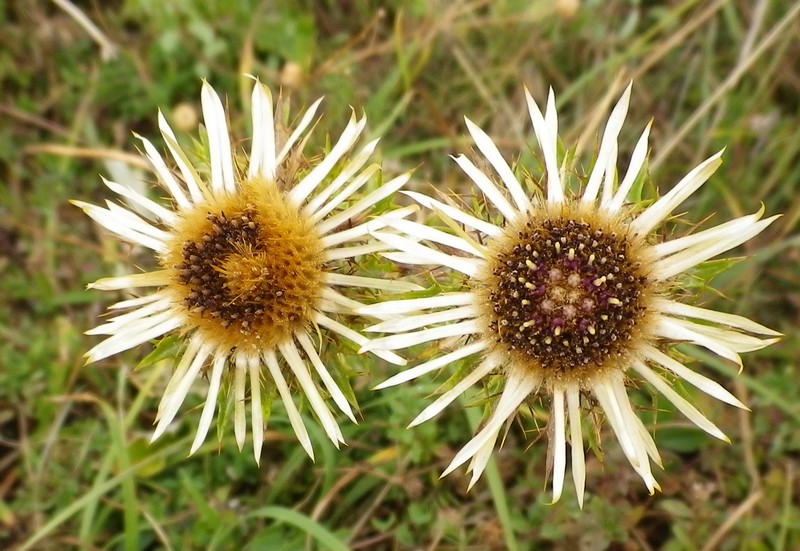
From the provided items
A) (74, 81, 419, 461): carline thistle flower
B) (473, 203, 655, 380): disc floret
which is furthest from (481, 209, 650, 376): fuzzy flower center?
(74, 81, 419, 461): carline thistle flower

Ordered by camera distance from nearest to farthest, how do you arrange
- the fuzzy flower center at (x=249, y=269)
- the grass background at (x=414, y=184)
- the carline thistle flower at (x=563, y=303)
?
the carline thistle flower at (x=563, y=303)
the fuzzy flower center at (x=249, y=269)
the grass background at (x=414, y=184)

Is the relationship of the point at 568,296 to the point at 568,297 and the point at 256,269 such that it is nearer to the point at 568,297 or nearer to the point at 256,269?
the point at 568,297

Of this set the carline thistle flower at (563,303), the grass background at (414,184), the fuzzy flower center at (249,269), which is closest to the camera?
the carline thistle flower at (563,303)

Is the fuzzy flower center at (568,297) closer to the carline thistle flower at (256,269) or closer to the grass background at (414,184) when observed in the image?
the carline thistle flower at (256,269)

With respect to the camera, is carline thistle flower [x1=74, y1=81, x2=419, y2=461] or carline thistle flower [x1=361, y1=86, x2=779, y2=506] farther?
carline thistle flower [x1=74, y1=81, x2=419, y2=461]

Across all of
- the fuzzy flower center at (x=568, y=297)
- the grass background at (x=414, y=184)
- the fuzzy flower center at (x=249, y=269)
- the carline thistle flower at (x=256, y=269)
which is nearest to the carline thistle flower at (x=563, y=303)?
the fuzzy flower center at (x=568, y=297)

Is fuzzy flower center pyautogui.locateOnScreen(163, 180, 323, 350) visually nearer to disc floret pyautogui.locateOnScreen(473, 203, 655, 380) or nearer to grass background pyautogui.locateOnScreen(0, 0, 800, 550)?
disc floret pyautogui.locateOnScreen(473, 203, 655, 380)

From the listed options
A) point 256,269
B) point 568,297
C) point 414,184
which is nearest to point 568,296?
point 568,297

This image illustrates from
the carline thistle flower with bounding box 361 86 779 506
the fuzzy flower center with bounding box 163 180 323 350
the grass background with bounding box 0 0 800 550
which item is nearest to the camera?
the carline thistle flower with bounding box 361 86 779 506
